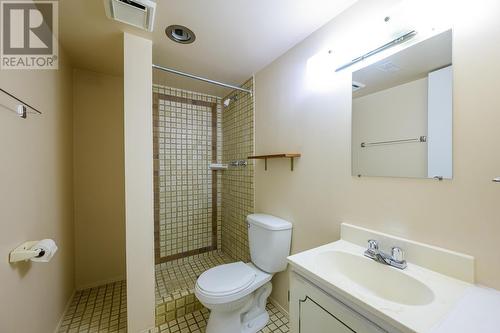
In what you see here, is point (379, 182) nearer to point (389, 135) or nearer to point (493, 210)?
point (389, 135)

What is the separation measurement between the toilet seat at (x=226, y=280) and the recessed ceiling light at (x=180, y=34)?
1.81 metres

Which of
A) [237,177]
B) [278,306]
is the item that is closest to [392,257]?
[278,306]

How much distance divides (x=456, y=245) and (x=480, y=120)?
52 centimetres

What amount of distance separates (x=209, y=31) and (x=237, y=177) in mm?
1496

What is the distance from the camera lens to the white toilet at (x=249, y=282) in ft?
4.57

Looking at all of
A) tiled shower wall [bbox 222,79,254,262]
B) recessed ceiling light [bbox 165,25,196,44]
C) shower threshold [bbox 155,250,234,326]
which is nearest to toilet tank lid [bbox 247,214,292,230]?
tiled shower wall [bbox 222,79,254,262]

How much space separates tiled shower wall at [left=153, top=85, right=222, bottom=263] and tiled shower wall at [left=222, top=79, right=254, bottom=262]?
0.16 meters

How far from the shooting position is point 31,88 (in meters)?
1.21

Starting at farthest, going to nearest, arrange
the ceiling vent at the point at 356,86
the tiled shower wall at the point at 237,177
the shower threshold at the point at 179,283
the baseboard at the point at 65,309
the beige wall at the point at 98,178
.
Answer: the tiled shower wall at the point at 237,177, the beige wall at the point at 98,178, the shower threshold at the point at 179,283, the baseboard at the point at 65,309, the ceiling vent at the point at 356,86

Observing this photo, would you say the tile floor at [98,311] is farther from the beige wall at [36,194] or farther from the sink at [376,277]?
the sink at [376,277]

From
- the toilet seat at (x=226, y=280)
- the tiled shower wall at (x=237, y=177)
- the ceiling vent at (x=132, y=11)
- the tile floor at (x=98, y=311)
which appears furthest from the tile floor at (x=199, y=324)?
the ceiling vent at (x=132, y=11)

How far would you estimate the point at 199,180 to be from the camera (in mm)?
2705

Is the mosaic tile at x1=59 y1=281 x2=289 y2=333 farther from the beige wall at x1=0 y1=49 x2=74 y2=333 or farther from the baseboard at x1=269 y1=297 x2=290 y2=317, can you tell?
the beige wall at x1=0 y1=49 x2=74 y2=333

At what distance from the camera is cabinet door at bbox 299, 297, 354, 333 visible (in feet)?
2.76
